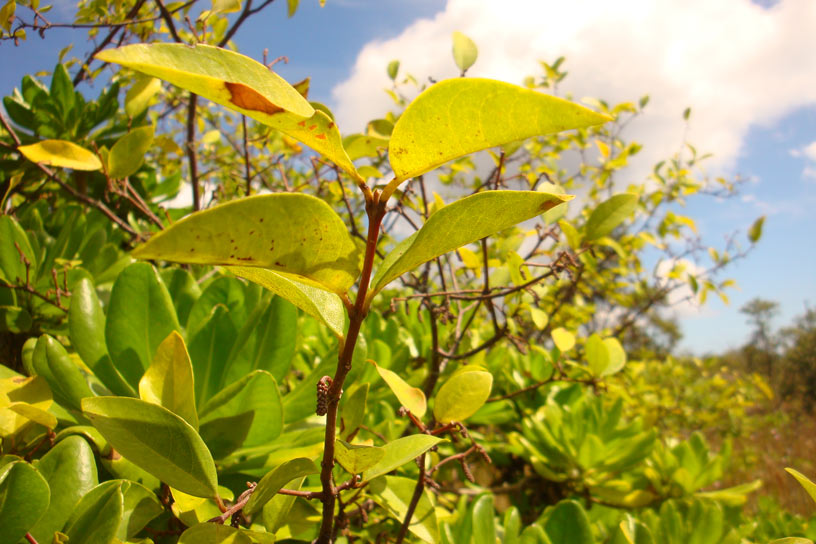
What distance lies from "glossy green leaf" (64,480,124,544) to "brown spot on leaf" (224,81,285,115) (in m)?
0.42

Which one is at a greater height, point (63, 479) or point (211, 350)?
point (211, 350)

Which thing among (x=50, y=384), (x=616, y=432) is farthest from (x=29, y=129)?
(x=616, y=432)

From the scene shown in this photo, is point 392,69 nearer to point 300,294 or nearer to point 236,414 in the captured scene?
point 236,414

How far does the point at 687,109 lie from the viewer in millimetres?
3008

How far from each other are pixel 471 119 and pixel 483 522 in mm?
672

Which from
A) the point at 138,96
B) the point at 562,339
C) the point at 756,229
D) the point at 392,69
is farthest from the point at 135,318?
the point at 756,229

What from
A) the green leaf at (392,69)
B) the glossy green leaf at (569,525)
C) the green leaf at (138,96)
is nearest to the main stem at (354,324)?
the glossy green leaf at (569,525)

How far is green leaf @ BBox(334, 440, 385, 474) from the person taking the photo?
42cm

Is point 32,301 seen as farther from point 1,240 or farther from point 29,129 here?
point 29,129

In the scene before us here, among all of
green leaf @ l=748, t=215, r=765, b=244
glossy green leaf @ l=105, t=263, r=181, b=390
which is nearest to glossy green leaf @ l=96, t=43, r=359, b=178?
glossy green leaf @ l=105, t=263, r=181, b=390

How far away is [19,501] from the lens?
18.3 inches

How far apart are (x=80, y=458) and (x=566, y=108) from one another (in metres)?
0.62

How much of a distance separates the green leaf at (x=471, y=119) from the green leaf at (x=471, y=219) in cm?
4

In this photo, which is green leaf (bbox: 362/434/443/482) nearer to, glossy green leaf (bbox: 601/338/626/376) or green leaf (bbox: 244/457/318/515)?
green leaf (bbox: 244/457/318/515)
